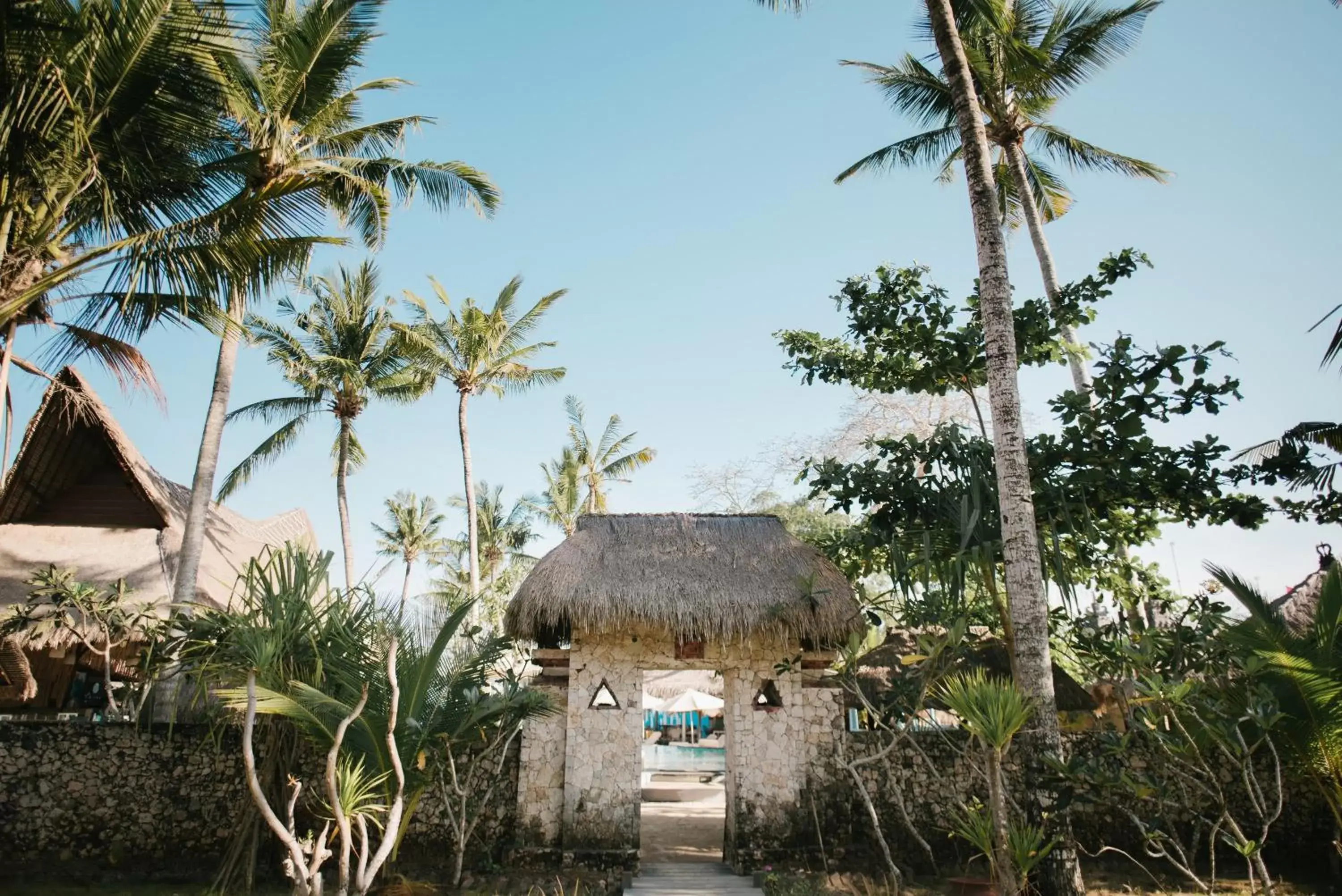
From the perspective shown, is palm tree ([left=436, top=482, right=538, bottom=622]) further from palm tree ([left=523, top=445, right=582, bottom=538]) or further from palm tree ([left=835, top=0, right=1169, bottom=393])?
palm tree ([left=835, top=0, right=1169, bottom=393])

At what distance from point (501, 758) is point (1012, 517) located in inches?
209

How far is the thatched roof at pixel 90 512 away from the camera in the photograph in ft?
32.6

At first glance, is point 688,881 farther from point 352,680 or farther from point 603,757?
point 352,680

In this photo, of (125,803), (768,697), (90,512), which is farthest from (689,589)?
(90,512)

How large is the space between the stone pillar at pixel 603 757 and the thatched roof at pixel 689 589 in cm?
49

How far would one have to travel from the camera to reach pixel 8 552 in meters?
10.1

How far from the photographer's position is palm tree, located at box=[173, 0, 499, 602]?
307 inches

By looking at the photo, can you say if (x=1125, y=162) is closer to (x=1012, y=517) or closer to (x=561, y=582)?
(x=1012, y=517)

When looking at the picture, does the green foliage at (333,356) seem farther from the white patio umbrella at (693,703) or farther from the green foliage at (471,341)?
the white patio umbrella at (693,703)

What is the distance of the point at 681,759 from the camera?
79.5ft

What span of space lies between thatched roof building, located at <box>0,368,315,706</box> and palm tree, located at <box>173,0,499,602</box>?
1740 millimetres

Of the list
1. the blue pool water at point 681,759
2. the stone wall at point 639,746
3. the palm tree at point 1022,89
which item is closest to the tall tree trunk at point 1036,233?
the palm tree at point 1022,89

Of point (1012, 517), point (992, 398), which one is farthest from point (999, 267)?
point (1012, 517)

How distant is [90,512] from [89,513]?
2 centimetres
